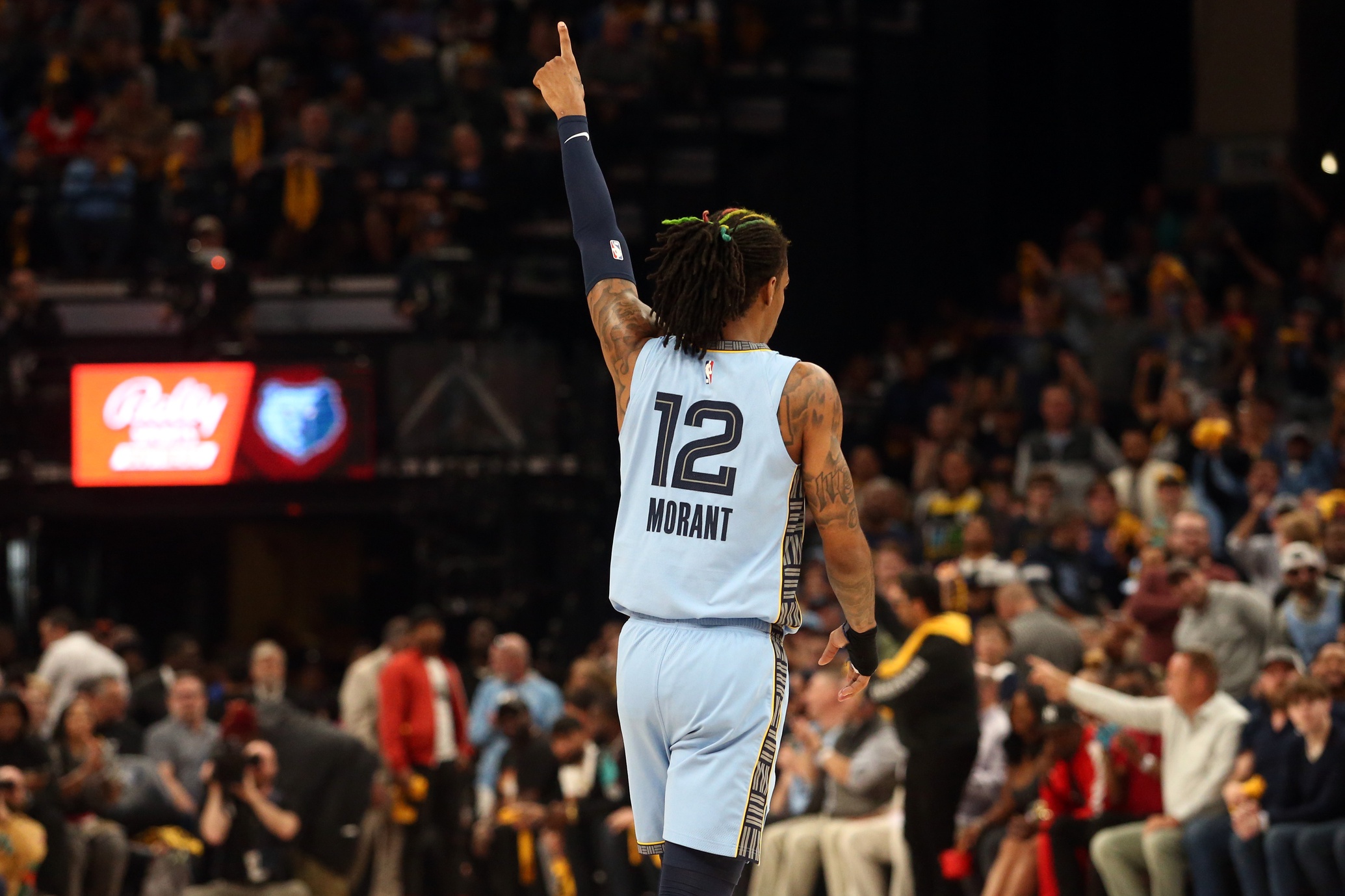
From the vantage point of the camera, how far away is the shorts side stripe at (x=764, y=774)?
398cm

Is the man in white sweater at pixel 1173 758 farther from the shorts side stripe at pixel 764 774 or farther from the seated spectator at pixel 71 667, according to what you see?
the seated spectator at pixel 71 667

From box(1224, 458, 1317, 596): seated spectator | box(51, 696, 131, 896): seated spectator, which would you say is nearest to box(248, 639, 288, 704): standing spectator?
box(51, 696, 131, 896): seated spectator

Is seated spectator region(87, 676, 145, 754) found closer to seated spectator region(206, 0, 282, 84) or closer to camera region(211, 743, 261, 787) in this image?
camera region(211, 743, 261, 787)

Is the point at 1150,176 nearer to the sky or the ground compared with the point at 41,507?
nearer to the sky

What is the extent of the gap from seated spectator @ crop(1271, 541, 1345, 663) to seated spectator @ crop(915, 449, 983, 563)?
2582mm

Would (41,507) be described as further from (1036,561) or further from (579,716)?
(1036,561)

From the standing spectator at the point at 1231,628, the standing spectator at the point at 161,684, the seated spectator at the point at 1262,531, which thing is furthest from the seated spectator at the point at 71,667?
the seated spectator at the point at 1262,531

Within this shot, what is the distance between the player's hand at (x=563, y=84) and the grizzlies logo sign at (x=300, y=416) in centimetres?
886

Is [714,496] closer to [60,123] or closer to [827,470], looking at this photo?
[827,470]

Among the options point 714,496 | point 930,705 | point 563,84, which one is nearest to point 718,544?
point 714,496

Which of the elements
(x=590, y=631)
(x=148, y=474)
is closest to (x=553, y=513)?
(x=590, y=631)

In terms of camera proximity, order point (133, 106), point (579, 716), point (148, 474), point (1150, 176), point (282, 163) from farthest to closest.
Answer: point (1150, 176) < point (133, 106) < point (282, 163) < point (148, 474) < point (579, 716)

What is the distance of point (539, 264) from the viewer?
14.0 m

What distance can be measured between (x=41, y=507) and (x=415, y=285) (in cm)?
300
